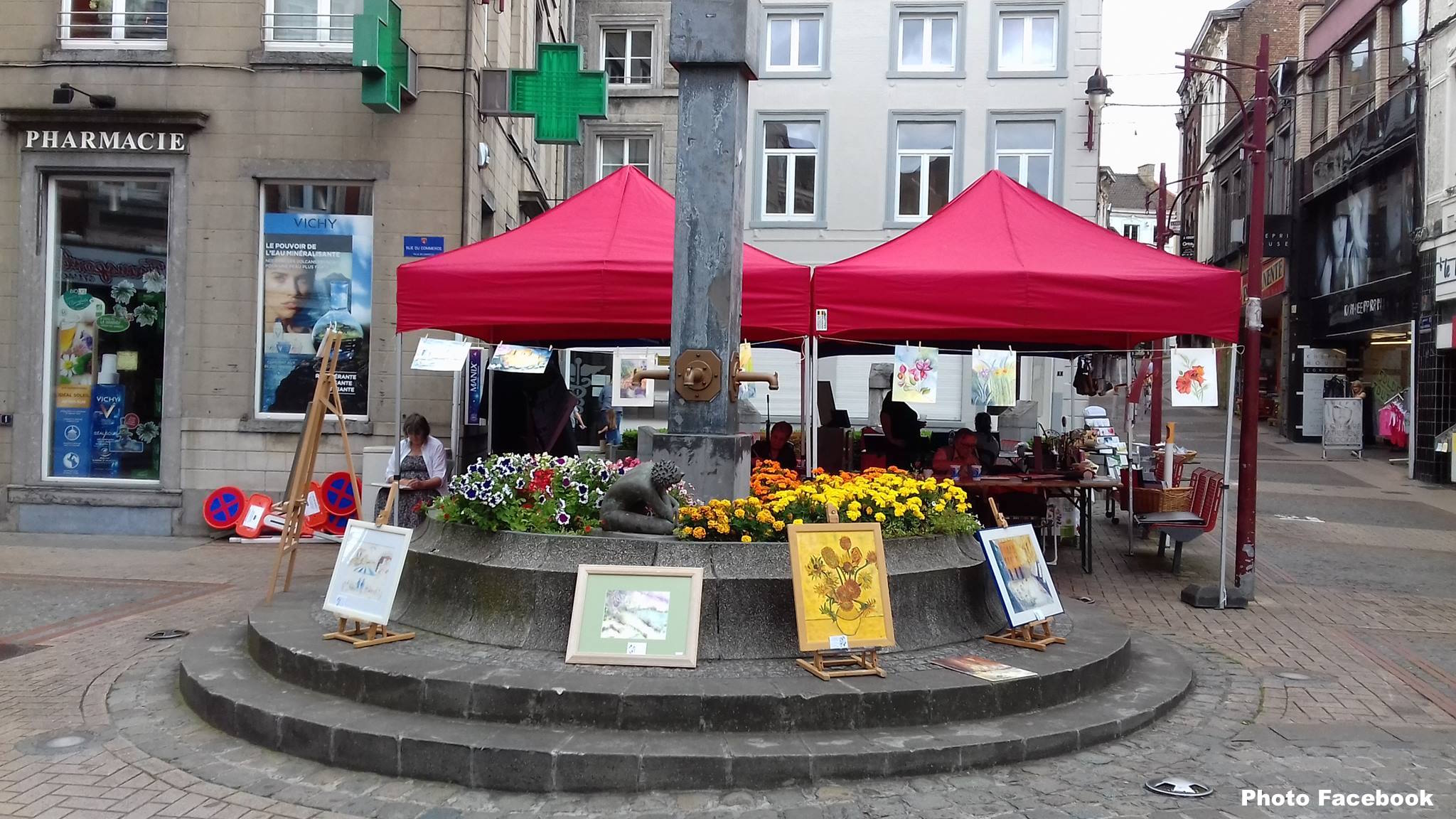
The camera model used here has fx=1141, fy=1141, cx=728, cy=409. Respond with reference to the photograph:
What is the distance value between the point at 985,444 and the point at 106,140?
994cm

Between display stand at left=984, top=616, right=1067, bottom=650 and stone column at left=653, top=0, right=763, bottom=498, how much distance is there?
5.86ft

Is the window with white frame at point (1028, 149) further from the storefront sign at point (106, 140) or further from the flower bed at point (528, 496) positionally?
the flower bed at point (528, 496)

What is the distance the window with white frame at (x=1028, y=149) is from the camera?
2383 centimetres

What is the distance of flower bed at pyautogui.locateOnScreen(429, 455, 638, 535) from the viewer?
650cm

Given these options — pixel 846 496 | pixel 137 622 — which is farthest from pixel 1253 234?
pixel 137 622

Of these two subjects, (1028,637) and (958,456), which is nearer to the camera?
(1028,637)

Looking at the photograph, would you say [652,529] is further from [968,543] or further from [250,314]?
[250,314]

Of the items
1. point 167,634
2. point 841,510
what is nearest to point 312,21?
point 167,634

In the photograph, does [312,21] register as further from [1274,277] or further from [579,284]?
[1274,277]

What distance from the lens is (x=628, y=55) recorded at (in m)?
26.5

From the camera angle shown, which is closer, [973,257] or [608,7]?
[973,257]

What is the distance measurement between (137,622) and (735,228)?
5.14 meters

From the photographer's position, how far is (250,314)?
12312mm

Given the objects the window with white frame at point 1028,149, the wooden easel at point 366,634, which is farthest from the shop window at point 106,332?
the window with white frame at point 1028,149
